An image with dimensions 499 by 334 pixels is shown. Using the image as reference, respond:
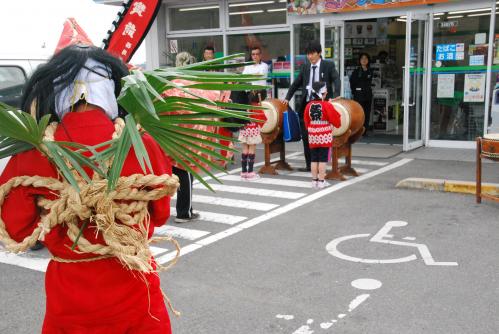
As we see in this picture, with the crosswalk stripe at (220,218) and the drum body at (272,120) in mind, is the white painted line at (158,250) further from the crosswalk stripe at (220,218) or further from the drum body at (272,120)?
the drum body at (272,120)

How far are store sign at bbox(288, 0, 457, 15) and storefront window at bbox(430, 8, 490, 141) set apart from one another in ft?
2.16

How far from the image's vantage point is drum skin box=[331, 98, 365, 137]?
8797 millimetres

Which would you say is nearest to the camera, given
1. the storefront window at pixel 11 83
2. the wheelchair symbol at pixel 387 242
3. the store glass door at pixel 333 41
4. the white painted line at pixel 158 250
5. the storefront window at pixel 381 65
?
the wheelchair symbol at pixel 387 242

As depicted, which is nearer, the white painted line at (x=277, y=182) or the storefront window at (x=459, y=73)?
the white painted line at (x=277, y=182)

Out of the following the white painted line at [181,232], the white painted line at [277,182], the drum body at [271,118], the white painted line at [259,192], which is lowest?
the white painted line at [181,232]

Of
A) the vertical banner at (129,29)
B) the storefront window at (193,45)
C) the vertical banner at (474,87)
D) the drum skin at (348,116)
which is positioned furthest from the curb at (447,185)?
the storefront window at (193,45)

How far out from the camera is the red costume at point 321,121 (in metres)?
8.15

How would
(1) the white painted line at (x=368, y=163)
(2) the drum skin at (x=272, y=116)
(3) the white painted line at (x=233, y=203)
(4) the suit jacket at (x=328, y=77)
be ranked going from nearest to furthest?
(3) the white painted line at (x=233, y=203)
(4) the suit jacket at (x=328, y=77)
(2) the drum skin at (x=272, y=116)
(1) the white painted line at (x=368, y=163)

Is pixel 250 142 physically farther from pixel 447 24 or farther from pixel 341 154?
pixel 447 24

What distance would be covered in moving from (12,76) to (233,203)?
10.5 ft

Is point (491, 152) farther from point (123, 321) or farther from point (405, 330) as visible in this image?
point (123, 321)

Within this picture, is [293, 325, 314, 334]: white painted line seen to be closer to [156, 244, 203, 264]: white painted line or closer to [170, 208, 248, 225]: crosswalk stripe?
[156, 244, 203, 264]: white painted line

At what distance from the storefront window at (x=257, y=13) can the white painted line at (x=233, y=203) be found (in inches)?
261

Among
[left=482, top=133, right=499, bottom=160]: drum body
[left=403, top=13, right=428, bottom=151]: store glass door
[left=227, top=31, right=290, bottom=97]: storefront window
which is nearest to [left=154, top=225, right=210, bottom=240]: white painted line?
[left=482, top=133, right=499, bottom=160]: drum body
